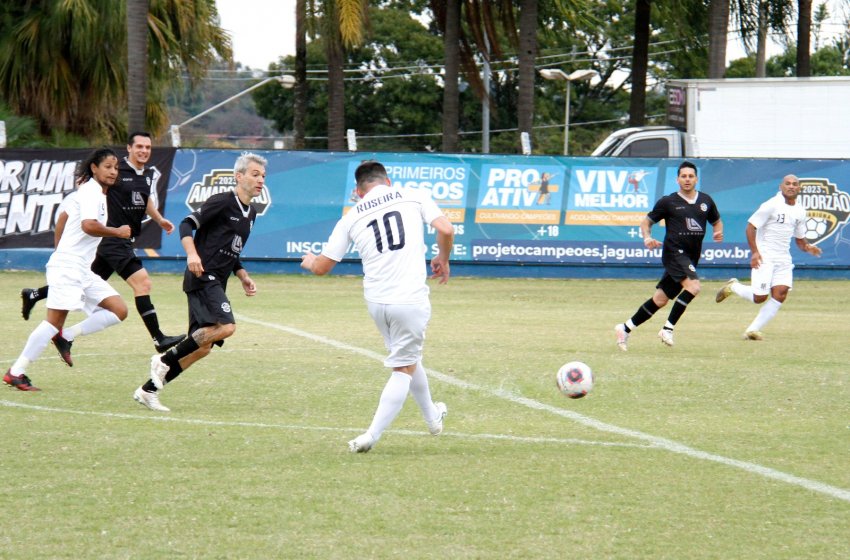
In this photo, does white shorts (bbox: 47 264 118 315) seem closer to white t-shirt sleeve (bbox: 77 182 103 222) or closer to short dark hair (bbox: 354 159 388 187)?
white t-shirt sleeve (bbox: 77 182 103 222)

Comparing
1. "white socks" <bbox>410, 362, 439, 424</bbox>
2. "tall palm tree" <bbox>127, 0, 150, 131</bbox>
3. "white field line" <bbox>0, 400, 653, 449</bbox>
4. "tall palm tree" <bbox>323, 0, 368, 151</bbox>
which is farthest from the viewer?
"tall palm tree" <bbox>323, 0, 368, 151</bbox>

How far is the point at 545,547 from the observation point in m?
5.57

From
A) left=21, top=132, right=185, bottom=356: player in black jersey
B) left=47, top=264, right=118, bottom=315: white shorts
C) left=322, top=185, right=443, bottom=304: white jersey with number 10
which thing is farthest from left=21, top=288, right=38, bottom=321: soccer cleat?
left=322, top=185, right=443, bottom=304: white jersey with number 10

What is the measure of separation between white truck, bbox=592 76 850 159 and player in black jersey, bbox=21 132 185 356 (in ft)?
51.9

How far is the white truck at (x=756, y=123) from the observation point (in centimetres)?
2631

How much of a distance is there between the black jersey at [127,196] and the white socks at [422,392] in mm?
5332

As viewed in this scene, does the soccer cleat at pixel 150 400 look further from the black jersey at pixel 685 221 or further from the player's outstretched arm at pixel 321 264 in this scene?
the black jersey at pixel 685 221

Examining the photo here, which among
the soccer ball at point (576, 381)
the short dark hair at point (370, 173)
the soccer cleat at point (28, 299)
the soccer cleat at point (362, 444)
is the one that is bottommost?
the soccer cleat at point (362, 444)

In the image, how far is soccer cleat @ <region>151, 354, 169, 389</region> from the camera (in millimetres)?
9211

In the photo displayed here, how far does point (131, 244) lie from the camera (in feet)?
39.7

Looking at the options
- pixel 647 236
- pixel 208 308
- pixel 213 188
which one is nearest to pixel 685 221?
pixel 647 236

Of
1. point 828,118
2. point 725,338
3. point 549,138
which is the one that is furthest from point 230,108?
point 725,338

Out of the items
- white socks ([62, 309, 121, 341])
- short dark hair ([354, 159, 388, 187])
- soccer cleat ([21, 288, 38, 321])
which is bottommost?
white socks ([62, 309, 121, 341])

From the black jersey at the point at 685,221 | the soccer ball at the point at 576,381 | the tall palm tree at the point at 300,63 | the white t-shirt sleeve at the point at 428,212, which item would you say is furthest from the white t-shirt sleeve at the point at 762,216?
the tall palm tree at the point at 300,63
